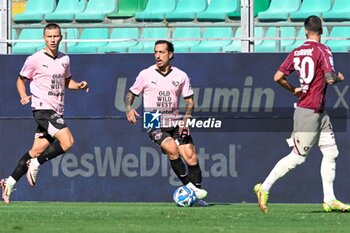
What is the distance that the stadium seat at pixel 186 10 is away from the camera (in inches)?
675

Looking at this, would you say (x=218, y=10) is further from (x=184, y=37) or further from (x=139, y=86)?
(x=139, y=86)

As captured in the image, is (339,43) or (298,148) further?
(339,43)

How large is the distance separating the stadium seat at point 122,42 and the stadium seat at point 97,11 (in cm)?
39

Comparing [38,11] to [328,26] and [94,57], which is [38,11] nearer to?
[94,57]

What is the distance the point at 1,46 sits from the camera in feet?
55.8

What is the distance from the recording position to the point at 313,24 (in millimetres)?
12711

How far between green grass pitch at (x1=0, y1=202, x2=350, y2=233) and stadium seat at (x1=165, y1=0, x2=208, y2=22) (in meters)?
4.21

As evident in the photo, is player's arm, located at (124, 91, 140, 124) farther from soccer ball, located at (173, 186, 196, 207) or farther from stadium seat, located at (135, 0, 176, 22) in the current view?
stadium seat, located at (135, 0, 176, 22)

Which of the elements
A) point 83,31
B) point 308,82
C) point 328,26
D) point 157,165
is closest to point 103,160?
point 157,165

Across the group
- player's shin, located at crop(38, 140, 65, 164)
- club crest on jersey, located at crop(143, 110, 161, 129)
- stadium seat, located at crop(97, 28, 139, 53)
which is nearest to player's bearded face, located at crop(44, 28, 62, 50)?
player's shin, located at crop(38, 140, 65, 164)

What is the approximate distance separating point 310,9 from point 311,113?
467 cm

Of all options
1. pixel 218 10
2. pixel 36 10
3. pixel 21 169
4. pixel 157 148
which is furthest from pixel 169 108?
pixel 36 10

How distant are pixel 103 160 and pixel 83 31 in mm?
1867

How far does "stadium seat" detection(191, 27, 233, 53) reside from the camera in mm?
16922
